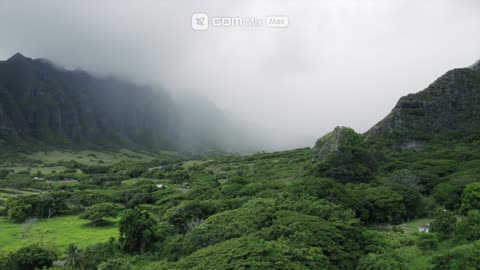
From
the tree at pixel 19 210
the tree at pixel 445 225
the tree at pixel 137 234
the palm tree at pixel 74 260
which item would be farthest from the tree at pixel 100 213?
the tree at pixel 445 225

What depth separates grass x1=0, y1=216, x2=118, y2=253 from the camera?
66.3 metres

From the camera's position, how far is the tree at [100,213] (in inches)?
3310

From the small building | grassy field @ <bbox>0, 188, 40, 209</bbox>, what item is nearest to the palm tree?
the small building

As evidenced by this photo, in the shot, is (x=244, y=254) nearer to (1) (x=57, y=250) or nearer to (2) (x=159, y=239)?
(2) (x=159, y=239)

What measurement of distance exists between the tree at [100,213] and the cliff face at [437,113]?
113888mm

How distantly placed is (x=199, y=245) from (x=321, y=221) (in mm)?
16964

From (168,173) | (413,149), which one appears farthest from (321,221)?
(168,173)

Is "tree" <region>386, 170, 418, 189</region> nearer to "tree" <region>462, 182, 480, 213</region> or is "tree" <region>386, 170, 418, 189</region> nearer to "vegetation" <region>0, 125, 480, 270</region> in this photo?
"vegetation" <region>0, 125, 480, 270</region>

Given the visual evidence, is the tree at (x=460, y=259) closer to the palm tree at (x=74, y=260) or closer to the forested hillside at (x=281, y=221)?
the forested hillside at (x=281, y=221)

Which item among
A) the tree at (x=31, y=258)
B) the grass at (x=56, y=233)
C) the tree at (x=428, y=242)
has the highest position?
the tree at (x=428, y=242)

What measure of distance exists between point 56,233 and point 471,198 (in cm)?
7980

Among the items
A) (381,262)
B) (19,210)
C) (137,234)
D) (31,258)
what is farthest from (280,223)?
(19,210)

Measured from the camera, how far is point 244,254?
121 ft

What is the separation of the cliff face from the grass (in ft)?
397
